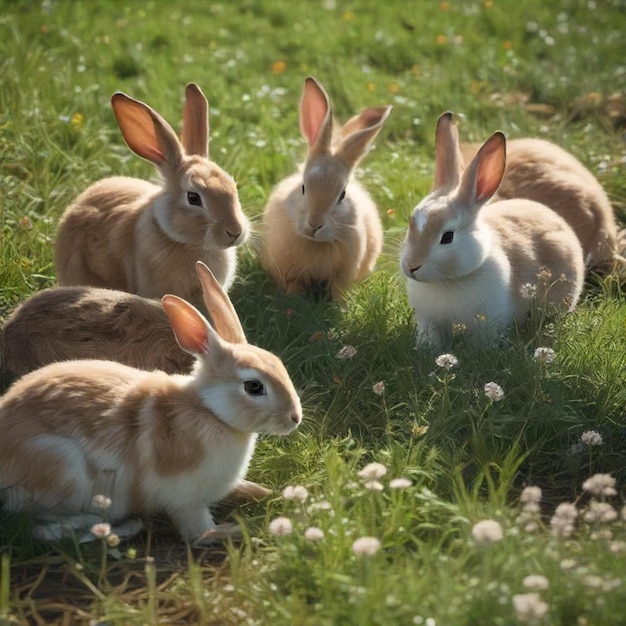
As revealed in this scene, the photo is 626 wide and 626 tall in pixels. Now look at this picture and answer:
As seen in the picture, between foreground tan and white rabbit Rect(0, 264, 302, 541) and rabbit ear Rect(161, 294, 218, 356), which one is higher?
rabbit ear Rect(161, 294, 218, 356)

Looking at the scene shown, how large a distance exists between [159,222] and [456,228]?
145cm

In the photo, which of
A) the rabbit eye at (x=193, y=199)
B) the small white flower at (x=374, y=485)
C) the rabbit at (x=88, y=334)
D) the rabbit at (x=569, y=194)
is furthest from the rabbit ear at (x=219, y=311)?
the rabbit at (x=569, y=194)

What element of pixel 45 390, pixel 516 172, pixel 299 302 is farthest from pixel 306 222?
pixel 45 390

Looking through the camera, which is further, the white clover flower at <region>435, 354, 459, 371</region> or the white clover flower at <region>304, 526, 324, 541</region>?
the white clover flower at <region>435, 354, 459, 371</region>

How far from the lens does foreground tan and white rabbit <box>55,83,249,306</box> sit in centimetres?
512

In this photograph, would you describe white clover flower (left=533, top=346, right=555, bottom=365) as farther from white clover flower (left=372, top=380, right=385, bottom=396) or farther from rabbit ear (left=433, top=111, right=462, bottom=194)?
rabbit ear (left=433, top=111, right=462, bottom=194)

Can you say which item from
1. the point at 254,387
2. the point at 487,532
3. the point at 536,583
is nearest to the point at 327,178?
the point at 254,387

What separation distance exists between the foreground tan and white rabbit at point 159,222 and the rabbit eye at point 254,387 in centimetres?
133

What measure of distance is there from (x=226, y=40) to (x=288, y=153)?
7.38 ft

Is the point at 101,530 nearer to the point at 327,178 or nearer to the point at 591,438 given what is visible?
the point at 591,438

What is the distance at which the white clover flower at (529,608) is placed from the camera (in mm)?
2957

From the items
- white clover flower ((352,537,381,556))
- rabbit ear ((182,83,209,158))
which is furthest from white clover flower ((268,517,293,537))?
rabbit ear ((182,83,209,158))

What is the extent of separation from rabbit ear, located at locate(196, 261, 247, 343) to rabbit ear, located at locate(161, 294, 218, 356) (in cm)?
15

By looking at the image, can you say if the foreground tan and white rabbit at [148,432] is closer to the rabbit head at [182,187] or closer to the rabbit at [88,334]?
the rabbit at [88,334]
